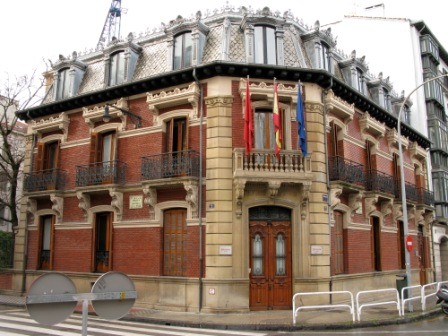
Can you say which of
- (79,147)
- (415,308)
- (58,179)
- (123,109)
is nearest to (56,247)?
(58,179)

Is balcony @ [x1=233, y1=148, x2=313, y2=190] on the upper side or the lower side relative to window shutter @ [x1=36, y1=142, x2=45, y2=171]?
lower

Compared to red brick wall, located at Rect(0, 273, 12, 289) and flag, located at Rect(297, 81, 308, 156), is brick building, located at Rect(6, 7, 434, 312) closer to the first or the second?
flag, located at Rect(297, 81, 308, 156)

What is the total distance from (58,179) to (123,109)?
5148mm

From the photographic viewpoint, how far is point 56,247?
818 inches

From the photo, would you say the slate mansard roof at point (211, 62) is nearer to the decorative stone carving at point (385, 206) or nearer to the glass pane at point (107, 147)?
the glass pane at point (107, 147)

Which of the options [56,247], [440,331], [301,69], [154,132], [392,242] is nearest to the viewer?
[440,331]

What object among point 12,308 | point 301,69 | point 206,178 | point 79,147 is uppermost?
point 301,69

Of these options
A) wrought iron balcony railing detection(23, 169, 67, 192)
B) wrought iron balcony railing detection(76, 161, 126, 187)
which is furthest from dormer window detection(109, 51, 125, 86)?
wrought iron balcony railing detection(23, 169, 67, 192)

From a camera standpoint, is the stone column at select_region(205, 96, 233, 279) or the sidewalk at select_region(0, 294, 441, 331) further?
the stone column at select_region(205, 96, 233, 279)

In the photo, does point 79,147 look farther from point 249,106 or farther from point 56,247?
point 249,106

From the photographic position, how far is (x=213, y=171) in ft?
54.5

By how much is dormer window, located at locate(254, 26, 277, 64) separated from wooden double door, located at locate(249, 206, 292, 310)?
19.6ft

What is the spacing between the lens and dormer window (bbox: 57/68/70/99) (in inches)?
875

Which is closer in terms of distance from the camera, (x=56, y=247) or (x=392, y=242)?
(x=56, y=247)
